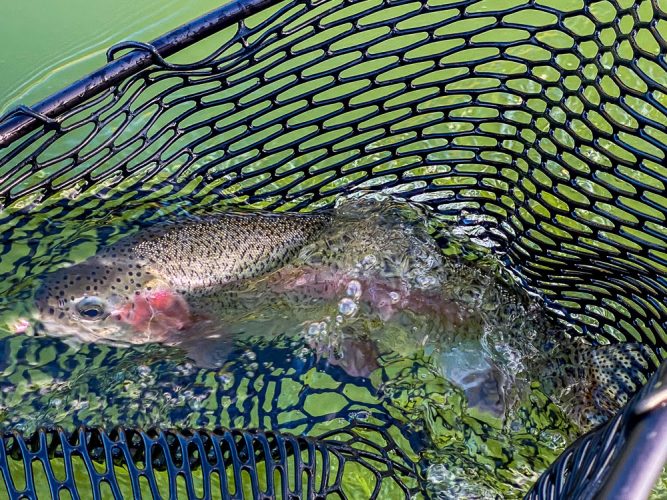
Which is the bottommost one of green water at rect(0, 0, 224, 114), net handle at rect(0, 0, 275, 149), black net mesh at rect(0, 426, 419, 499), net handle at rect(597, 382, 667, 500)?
black net mesh at rect(0, 426, 419, 499)

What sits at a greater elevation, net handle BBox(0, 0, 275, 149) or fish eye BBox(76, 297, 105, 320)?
net handle BBox(0, 0, 275, 149)

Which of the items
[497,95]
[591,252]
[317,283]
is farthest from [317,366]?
[497,95]

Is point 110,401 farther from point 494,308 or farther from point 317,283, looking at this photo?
point 494,308

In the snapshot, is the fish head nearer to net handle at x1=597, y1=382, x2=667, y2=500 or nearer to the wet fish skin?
the wet fish skin

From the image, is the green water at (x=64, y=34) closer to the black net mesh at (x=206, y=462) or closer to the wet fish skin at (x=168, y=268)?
the wet fish skin at (x=168, y=268)

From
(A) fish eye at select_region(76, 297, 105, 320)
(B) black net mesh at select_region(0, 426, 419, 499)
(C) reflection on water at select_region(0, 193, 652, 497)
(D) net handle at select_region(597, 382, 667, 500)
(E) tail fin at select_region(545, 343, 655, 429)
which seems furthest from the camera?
(A) fish eye at select_region(76, 297, 105, 320)

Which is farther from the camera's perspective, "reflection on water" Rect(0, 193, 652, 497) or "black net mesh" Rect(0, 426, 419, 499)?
"reflection on water" Rect(0, 193, 652, 497)

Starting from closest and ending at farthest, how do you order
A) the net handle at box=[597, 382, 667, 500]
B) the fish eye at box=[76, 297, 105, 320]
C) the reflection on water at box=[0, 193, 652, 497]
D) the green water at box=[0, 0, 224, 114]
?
the net handle at box=[597, 382, 667, 500] → the reflection on water at box=[0, 193, 652, 497] → the fish eye at box=[76, 297, 105, 320] → the green water at box=[0, 0, 224, 114]

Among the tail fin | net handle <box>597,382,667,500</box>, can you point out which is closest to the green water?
the tail fin
